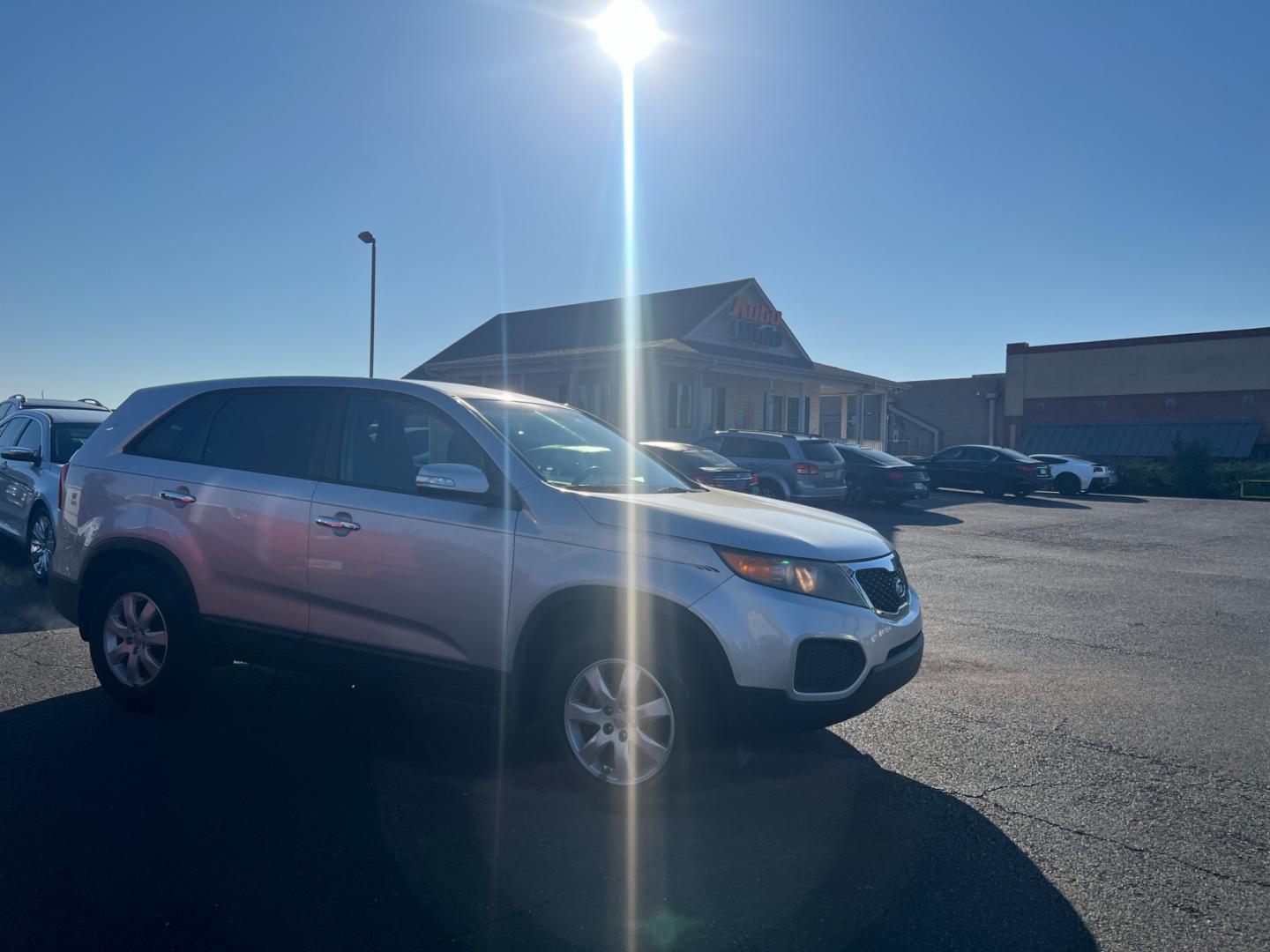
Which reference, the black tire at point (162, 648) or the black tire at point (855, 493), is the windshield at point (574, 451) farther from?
the black tire at point (855, 493)

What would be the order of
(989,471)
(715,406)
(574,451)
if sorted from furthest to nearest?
(715,406) → (989,471) → (574,451)

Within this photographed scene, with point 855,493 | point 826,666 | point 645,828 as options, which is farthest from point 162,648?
point 855,493

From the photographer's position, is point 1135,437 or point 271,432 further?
point 1135,437

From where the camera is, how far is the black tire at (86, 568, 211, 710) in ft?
16.5

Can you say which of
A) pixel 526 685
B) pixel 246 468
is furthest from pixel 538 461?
pixel 246 468

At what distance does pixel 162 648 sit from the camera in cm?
510

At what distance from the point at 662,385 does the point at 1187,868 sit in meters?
27.7

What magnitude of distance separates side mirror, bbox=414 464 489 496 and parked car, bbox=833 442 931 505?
16582 mm

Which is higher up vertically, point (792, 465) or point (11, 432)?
point (11, 432)

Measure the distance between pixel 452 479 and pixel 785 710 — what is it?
1.73 meters

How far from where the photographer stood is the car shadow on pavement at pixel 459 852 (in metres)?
3.00

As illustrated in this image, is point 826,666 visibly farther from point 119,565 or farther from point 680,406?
point 680,406

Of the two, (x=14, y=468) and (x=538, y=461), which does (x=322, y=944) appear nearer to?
(x=538, y=461)

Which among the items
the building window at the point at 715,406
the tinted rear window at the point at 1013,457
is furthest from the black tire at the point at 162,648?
the building window at the point at 715,406
